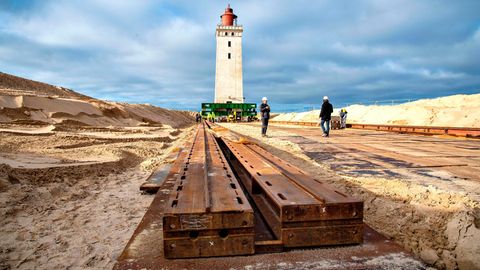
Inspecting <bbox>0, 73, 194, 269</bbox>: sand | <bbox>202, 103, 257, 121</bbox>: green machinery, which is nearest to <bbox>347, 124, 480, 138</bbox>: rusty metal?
<bbox>0, 73, 194, 269</bbox>: sand

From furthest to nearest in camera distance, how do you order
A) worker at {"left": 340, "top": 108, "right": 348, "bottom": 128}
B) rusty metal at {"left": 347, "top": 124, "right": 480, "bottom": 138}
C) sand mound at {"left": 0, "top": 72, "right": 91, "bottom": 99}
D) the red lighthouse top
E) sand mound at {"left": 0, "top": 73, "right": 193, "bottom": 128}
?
the red lighthouse top → sand mound at {"left": 0, "top": 72, "right": 91, "bottom": 99} → worker at {"left": 340, "top": 108, "right": 348, "bottom": 128} → sand mound at {"left": 0, "top": 73, "right": 193, "bottom": 128} → rusty metal at {"left": 347, "top": 124, "right": 480, "bottom": 138}

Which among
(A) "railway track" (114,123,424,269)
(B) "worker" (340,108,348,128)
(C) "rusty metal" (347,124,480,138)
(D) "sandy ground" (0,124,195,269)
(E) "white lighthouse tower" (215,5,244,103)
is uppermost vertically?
(E) "white lighthouse tower" (215,5,244,103)

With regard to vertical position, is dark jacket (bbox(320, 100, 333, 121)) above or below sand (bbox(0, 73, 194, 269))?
above

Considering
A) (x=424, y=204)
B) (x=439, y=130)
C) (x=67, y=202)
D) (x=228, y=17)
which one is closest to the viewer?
(x=424, y=204)

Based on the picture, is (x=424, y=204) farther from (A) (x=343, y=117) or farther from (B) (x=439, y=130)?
(A) (x=343, y=117)

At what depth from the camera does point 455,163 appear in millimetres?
6133

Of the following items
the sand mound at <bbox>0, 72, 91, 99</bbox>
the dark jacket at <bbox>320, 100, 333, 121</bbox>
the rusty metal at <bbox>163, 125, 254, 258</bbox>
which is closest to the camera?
the rusty metal at <bbox>163, 125, 254, 258</bbox>

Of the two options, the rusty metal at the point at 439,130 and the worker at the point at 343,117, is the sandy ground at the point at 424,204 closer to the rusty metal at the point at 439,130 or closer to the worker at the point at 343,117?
the rusty metal at the point at 439,130

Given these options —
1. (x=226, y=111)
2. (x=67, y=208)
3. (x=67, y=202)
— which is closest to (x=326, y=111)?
(x=67, y=202)

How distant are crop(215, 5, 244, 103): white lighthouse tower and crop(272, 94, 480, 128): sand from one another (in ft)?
38.4

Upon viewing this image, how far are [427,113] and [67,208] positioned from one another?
76.9 feet

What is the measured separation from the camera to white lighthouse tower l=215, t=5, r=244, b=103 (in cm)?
4584

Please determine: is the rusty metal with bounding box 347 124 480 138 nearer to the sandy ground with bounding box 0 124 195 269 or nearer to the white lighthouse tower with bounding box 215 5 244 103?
the sandy ground with bounding box 0 124 195 269

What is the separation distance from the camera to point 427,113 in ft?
72.7
